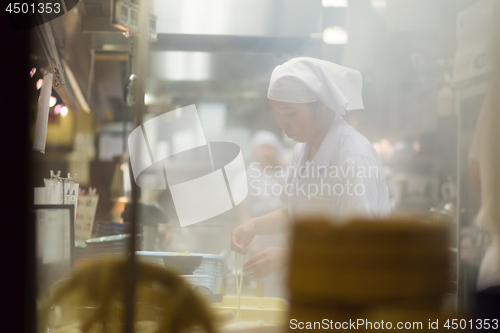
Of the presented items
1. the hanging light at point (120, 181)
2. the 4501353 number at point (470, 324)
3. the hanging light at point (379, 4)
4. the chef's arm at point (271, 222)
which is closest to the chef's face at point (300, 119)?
the chef's arm at point (271, 222)

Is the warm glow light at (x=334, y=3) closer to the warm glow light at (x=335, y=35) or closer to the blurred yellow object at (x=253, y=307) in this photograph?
the warm glow light at (x=335, y=35)

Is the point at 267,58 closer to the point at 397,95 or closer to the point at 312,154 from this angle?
the point at 312,154

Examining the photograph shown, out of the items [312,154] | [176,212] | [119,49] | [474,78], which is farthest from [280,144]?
[119,49]

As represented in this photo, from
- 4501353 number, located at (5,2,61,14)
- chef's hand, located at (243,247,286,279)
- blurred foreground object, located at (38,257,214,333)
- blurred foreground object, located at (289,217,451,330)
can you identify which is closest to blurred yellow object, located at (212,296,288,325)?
chef's hand, located at (243,247,286,279)

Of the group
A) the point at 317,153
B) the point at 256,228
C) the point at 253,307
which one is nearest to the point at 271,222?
the point at 256,228

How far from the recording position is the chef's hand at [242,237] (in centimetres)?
176

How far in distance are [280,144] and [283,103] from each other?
0.20m

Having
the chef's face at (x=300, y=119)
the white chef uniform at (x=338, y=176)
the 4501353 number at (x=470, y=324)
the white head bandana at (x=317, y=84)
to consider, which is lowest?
the 4501353 number at (x=470, y=324)

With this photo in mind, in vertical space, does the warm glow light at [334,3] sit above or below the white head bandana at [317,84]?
above

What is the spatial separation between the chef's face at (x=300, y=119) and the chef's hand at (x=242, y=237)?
1.34ft

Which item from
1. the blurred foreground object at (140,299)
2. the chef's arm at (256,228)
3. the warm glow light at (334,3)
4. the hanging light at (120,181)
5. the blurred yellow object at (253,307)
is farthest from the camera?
the hanging light at (120,181)

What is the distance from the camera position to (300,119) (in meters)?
1.69

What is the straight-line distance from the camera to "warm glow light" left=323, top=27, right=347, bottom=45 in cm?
189

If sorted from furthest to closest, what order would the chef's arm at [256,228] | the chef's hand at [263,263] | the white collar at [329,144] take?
the chef's arm at [256,228] < the white collar at [329,144] < the chef's hand at [263,263]
